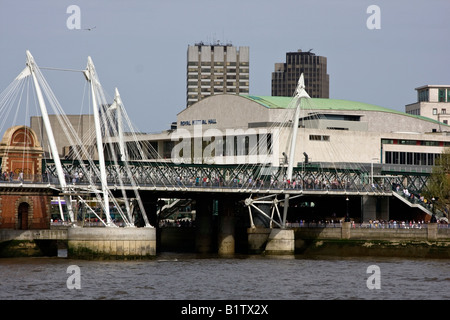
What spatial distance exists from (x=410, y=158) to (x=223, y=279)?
8641cm

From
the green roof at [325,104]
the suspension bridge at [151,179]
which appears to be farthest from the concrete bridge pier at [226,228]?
the green roof at [325,104]

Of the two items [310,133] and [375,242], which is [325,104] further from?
[375,242]

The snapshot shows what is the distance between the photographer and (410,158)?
16662 cm

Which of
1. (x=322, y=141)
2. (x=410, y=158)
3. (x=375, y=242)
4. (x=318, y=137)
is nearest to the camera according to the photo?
(x=375, y=242)

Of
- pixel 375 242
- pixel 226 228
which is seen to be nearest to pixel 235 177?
pixel 226 228

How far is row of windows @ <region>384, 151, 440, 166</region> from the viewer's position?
166 metres

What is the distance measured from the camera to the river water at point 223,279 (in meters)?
74.3

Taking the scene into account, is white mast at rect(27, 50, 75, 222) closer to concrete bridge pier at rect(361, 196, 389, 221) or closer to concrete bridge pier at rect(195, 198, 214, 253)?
concrete bridge pier at rect(195, 198, 214, 253)

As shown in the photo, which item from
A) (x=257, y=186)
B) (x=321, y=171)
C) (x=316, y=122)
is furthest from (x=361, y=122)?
(x=257, y=186)

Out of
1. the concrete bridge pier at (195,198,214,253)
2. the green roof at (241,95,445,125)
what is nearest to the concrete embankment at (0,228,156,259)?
the concrete bridge pier at (195,198,214,253)

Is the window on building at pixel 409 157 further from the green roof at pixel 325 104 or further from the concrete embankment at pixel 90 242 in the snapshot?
the concrete embankment at pixel 90 242

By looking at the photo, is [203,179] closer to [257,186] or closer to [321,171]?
[257,186]

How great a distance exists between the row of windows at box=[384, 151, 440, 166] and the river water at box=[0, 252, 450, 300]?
58.0 m

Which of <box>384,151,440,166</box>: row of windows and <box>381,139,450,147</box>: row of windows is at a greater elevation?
<box>381,139,450,147</box>: row of windows
